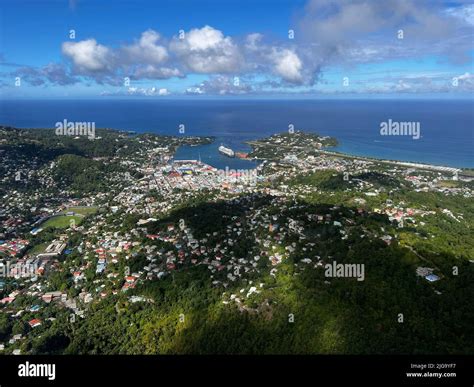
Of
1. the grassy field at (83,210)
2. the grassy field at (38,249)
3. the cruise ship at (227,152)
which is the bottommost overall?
the grassy field at (38,249)

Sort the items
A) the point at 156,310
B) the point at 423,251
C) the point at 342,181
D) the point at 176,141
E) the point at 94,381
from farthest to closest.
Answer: the point at 176,141 < the point at 342,181 < the point at 423,251 < the point at 156,310 < the point at 94,381

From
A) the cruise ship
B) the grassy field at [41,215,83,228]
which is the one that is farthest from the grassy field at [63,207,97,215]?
the cruise ship

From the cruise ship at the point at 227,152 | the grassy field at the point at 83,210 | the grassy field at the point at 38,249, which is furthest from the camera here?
the cruise ship at the point at 227,152

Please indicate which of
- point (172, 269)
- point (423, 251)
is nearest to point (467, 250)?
point (423, 251)

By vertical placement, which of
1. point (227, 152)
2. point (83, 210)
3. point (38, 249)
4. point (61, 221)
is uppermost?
point (227, 152)

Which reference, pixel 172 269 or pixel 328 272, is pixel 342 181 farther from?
pixel 172 269

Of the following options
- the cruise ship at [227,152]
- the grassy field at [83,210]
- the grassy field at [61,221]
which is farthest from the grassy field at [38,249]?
the cruise ship at [227,152]

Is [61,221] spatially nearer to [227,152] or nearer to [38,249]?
[38,249]

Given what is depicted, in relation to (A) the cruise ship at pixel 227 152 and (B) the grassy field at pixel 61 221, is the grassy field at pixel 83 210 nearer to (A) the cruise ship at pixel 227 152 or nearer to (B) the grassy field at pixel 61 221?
(B) the grassy field at pixel 61 221

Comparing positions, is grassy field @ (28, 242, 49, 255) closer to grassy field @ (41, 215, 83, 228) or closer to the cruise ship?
grassy field @ (41, 215, 83, 228)

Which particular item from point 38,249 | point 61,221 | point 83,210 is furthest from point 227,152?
point 38,249

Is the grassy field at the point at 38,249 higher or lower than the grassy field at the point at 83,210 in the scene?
lower
